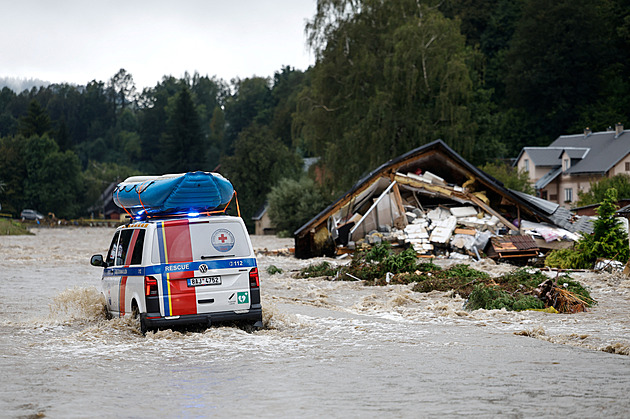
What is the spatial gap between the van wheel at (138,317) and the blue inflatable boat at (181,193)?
1542 millimetres

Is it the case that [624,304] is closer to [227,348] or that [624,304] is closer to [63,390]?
[227,348]

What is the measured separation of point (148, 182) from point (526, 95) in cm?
8070

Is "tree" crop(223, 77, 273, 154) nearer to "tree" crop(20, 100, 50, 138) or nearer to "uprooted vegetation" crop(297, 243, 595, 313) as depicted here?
"tree" crop(20, 100, 50, 138)

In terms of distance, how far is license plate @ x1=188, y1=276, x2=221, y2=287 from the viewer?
12.2 m

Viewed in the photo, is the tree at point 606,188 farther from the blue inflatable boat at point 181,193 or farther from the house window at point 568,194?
the blue inflatable boat at point 181,193

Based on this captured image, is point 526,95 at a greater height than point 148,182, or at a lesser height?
greater

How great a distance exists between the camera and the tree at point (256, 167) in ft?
293

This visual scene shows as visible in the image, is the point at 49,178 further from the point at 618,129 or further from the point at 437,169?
the point at 437,169

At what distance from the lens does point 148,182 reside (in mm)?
13555

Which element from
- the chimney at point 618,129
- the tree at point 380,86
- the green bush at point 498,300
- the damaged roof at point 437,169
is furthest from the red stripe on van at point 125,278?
the chimney at point 618,129

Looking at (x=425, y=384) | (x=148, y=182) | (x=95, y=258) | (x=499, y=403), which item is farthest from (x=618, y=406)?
(x=95, y=258)

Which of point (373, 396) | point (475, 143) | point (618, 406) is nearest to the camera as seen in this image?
point (618, 406)

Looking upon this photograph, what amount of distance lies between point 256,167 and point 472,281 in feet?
236

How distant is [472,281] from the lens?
63.4ft
